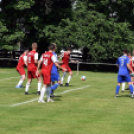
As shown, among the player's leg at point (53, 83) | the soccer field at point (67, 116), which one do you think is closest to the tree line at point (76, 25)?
the player's leg at point (53, 83)

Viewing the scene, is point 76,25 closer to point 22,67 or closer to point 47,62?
point 22,67

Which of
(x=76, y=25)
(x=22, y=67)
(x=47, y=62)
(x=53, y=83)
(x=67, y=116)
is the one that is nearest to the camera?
(x=67, y=116)

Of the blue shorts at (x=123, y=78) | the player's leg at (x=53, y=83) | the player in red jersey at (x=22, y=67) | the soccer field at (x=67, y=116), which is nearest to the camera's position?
the soccer field at (x=67, y=116)

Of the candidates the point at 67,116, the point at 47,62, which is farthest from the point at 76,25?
the point at 67,116

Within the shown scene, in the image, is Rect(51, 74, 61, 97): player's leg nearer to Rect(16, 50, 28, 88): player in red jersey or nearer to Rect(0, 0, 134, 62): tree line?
Rect(16, 50, 28, 88): player in red jersey

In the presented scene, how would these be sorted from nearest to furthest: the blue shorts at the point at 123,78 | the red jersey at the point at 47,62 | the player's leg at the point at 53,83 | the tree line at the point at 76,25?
1. the red jersey at the point at 47,62
2. the player's leg at the point at 53,83
3. the blue shorts at the point at 123,78
4. the tree line at the point at 76,25

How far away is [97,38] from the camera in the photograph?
34625 millimetres

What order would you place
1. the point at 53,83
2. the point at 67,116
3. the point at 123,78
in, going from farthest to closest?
the point at 123,78, the point at 53,83, the point at 67,116

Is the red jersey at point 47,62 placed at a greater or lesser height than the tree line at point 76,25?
lesser

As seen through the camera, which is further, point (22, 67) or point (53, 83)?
point (22, 67)

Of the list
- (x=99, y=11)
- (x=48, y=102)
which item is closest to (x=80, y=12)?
(x=99, y=11)

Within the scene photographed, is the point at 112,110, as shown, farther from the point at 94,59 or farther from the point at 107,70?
the point at 107,70

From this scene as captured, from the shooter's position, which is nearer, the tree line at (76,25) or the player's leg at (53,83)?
the player's leg at (53,83)

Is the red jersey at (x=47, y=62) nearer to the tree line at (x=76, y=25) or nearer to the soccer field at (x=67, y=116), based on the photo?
the soccer field at (x=67, y=116)
